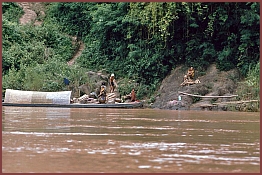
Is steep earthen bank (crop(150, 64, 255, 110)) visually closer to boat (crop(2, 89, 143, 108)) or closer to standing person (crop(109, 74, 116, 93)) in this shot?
boat (crop(2, 89, 143, 108))

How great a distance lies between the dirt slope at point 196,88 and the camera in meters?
23.2

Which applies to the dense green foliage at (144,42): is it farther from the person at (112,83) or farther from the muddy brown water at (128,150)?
the muddy brown water at (128,150)

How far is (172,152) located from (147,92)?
1826 centimetres

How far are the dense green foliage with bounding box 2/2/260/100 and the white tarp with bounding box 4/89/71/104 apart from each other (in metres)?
1.59

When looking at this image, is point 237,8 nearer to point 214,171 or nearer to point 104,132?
point 104,132

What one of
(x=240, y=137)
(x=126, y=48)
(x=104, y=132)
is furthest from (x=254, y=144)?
(x=126, y=48)

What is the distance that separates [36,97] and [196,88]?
6.19 m

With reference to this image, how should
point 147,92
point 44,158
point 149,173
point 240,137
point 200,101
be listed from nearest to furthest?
point 149,173
point 44,158
point 240,137
point 200,101
point 147,92

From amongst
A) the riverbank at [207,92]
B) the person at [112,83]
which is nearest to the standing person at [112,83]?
the person at [112,83]

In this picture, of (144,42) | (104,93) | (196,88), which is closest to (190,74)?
→ (196,88)

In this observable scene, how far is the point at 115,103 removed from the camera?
2344cm

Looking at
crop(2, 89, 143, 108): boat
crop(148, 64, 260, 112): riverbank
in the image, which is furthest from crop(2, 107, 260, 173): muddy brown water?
crop(2, 89, 143, 108): boat

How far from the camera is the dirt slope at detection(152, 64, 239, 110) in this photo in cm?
2320

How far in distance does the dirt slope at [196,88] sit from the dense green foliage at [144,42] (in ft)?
1.41
